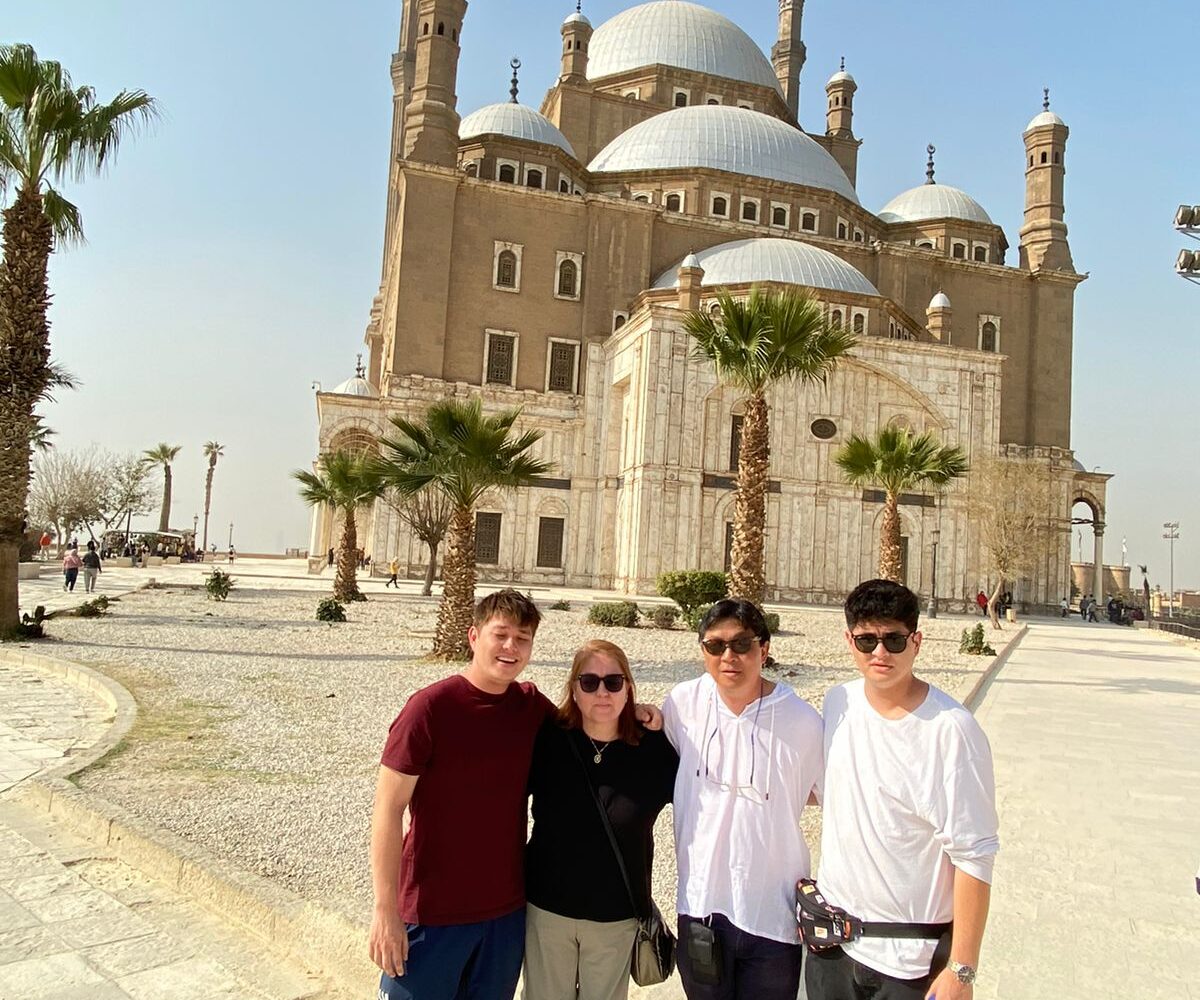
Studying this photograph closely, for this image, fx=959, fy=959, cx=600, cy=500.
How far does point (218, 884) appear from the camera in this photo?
4293 millimetres

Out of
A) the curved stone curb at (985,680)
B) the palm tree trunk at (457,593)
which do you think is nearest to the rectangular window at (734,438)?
the curved stone curb at (985,680)

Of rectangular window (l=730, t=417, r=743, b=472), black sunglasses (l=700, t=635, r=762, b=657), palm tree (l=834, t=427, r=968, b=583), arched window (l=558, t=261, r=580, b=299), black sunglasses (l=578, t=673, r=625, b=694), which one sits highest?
arched window (l=558, t=261, r=580, b=299)

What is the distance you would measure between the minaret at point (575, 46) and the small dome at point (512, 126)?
18.4 feet

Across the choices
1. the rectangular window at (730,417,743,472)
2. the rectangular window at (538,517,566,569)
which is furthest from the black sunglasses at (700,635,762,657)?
the rectangular window at (538,517,566,569)

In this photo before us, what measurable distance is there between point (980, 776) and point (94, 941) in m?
3.54

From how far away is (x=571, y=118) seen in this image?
43.5m

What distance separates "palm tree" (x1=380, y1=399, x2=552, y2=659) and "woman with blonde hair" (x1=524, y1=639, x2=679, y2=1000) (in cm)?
994

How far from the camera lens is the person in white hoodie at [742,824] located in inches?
96.7

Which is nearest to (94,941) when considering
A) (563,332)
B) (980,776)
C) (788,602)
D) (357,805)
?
(357,805)

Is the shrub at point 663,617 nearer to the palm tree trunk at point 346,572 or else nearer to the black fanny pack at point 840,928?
the palm tree trunk at point 346,572

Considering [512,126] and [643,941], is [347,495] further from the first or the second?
[512,126]

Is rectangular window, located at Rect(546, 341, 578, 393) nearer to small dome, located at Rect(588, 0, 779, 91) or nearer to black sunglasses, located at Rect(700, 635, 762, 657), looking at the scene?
small dome, located at Rect(588, 0, 779, 91)

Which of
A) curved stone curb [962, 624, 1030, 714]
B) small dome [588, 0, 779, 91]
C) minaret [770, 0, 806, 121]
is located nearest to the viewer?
curved stone curb [962, 624, 1030, 714]

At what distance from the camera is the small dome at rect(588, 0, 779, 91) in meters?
45.3
